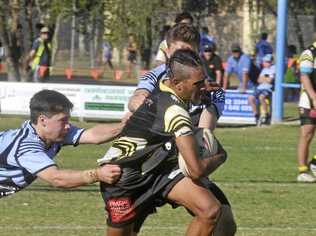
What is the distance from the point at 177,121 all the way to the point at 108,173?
0.67 metres

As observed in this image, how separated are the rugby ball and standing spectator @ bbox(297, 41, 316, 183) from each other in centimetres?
636

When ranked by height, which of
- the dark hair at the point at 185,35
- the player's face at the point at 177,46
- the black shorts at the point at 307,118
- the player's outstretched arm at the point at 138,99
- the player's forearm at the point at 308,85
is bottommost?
the black shorts at the point at 307,118

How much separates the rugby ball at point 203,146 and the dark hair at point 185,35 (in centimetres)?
105

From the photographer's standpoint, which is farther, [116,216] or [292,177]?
[292,177]

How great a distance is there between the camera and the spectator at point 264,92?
76.9 ft

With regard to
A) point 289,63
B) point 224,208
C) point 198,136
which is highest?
point 198,136

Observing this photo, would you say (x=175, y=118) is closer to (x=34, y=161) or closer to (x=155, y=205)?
(x=155, y=205)

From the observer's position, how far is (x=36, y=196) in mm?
11734

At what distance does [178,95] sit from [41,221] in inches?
138

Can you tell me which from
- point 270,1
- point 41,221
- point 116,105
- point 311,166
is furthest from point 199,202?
point 270,1

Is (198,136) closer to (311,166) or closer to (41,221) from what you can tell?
(41,221)

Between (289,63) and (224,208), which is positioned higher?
(224,208)

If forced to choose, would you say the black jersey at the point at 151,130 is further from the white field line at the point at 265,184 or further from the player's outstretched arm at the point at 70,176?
the white field line at the point at 265,184

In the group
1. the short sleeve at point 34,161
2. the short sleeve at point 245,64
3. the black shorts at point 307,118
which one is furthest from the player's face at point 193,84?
the short sleeve at point 245,64
